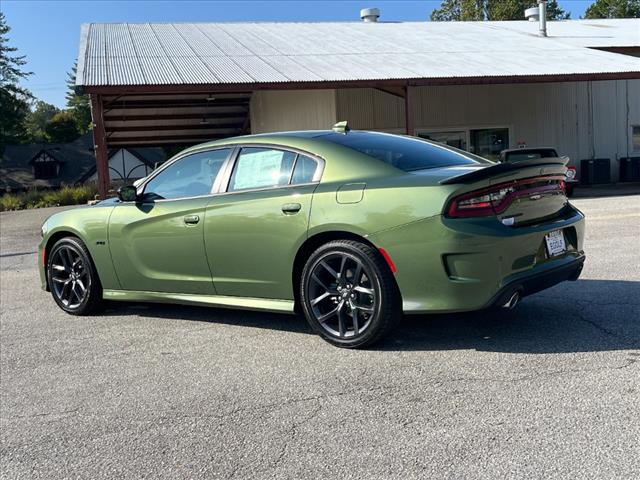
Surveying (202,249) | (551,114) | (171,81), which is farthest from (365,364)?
(551,114)

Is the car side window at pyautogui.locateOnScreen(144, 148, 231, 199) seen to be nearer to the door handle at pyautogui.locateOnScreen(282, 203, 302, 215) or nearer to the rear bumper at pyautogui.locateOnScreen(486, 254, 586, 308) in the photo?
the door handle at pyautogui.locateOnScreen(282, 203, 302, 215)

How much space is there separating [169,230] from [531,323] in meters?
2.90

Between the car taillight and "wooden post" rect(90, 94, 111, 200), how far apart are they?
12.1 metres

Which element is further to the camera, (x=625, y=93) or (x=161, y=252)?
(x=625, y=93)

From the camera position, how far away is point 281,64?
1773 cm

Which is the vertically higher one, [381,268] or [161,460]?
[381,268]

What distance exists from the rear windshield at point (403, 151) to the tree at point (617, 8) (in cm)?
6630

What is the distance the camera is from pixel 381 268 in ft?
13.5

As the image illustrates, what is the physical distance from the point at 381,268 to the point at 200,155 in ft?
6.61

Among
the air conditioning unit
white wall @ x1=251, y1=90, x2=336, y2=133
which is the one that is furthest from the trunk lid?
the air conditioning unit

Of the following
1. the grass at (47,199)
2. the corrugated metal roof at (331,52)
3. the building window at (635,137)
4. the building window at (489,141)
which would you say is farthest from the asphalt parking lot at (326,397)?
the grass at (47,199)

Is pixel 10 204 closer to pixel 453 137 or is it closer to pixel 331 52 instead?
pixel 331 52

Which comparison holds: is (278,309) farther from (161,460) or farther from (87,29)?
(87,29)

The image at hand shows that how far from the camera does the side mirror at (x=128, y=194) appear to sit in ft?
17.7
